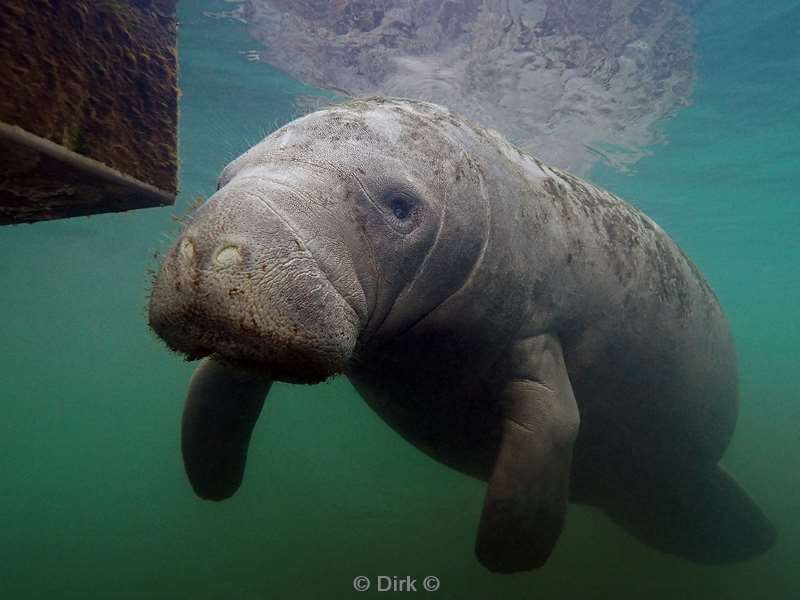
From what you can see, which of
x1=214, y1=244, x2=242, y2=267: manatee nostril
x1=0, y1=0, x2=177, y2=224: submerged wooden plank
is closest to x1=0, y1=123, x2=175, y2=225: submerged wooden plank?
x1=0, y1=0, x2=177, y2=224: submerged wooden plank

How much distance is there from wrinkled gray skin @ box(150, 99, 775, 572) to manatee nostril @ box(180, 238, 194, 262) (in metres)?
0.01

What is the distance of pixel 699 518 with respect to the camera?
4762 mm

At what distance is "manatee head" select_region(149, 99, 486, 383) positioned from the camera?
4.61 feet

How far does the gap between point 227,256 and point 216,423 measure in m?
2.08

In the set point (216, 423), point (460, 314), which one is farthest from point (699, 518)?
point (216, 423)

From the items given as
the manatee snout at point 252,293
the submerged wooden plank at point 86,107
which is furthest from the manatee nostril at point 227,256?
the submerged wooden plank at point 86,107

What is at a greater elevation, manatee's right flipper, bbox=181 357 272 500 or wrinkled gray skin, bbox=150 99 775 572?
wrinkled gray skin, bbox=150 99 775 572

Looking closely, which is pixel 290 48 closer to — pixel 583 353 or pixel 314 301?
pixel 583 353

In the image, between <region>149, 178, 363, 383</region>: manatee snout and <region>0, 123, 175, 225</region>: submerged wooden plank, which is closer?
<region>149, 178, 363, 383</region>: manatee snout

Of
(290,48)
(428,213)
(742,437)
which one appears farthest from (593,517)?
(742,437)

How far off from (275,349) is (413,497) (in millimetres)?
11874

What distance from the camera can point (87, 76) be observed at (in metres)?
1.78

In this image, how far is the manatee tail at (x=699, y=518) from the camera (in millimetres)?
4375

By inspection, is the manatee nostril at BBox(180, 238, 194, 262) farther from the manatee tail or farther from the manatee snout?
the manatee tail
